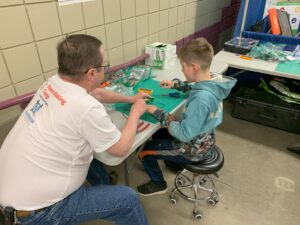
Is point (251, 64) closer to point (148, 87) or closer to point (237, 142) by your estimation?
point (237, 142)

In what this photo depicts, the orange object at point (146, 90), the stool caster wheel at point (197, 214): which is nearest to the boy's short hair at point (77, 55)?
the orange object at point (146, 90)

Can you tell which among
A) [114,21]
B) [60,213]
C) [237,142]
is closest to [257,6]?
[237,142]

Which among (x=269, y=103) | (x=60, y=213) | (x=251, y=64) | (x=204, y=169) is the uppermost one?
(x=251, y=64)

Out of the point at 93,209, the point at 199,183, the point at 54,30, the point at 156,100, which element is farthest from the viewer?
the point at 199,183

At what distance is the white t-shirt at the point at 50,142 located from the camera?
0.87 meters

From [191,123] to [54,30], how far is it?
2.95ft

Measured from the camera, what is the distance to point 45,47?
130cm

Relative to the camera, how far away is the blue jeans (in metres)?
0.94

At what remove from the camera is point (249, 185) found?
71.4 inches

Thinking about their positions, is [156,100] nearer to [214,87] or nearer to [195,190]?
[214,87]

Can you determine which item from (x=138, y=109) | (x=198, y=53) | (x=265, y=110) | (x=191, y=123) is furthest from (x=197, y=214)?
(x=265, y=110)

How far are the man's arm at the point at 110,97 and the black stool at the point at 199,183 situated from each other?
49 centimetres

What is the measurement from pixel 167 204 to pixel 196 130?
2.58 ft

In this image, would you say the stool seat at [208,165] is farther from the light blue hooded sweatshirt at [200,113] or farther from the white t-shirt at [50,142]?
Result: the white t-shirt at [50,142]
